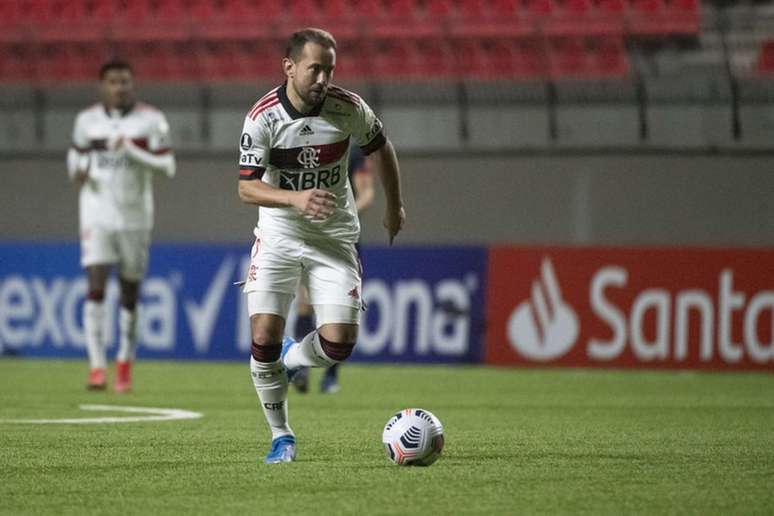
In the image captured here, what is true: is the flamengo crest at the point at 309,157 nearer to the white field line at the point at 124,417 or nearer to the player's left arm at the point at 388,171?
the player's left arm at the point at 388,171

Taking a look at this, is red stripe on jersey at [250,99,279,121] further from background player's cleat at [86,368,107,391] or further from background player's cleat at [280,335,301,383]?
background player's cleat at [86,368,107,391]

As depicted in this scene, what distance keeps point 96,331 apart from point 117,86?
5.89 feet

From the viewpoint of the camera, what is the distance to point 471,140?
1548 cm

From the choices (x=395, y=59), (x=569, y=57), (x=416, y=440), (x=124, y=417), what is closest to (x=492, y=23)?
(x=569, y=57)

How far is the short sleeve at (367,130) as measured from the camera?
243 inches

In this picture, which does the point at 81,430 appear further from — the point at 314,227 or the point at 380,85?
the point at 380,85

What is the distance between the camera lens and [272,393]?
6.10 metres

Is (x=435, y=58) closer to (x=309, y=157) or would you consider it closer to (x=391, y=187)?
(x=391, y=187)

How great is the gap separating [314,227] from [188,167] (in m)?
10.1

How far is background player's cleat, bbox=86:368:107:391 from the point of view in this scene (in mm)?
10656

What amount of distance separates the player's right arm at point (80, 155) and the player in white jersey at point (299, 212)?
4725 millimetres

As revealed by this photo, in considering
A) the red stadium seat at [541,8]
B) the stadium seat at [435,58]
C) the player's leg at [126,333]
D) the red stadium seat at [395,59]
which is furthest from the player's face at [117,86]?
the red stadium seat at [541,8]

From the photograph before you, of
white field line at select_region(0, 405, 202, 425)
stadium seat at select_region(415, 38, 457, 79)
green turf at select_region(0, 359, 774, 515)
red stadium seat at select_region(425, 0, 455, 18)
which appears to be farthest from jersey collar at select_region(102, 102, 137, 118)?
red stadium seat at select_region(425, 0, 455, 18)

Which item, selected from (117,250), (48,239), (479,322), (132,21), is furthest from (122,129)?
(132,21)
